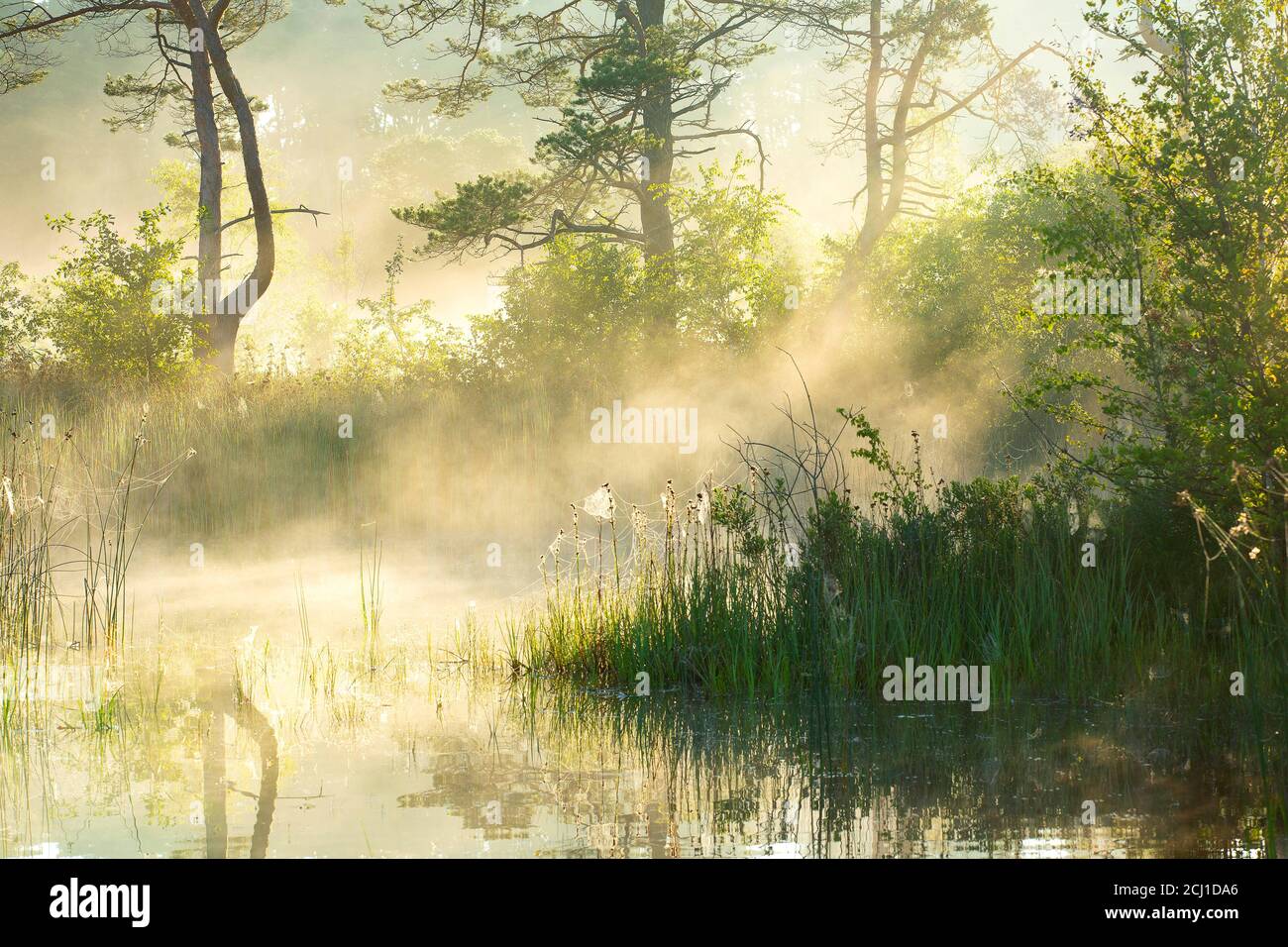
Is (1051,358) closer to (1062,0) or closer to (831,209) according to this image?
(831,209)

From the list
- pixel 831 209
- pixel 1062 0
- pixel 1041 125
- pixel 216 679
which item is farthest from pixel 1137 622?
pixel 1062 0

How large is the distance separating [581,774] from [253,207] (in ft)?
55.8

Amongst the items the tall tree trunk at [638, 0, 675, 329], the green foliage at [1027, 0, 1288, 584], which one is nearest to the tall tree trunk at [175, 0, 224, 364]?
the tall tree trunk at [638, 0, 675, 329]

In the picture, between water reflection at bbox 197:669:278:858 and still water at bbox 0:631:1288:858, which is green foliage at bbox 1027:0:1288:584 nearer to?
still water at bbox 0:631:1288:858

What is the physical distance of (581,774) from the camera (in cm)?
499

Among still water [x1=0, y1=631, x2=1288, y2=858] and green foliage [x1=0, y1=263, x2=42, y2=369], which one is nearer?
still water [x1=0, y1=631, x2=1288, y2=858]

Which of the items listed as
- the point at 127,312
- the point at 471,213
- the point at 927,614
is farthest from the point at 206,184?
the point at 927,614

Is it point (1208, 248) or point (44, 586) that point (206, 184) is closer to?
point (44, 586)

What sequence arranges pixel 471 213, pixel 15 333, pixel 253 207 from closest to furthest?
1. pixel 471 213
2. pixel 253 207
3. pixel 15 333

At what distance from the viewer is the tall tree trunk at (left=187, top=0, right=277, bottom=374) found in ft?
64.3

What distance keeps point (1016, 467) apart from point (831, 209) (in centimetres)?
6210

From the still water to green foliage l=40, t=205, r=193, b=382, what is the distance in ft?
38.0
